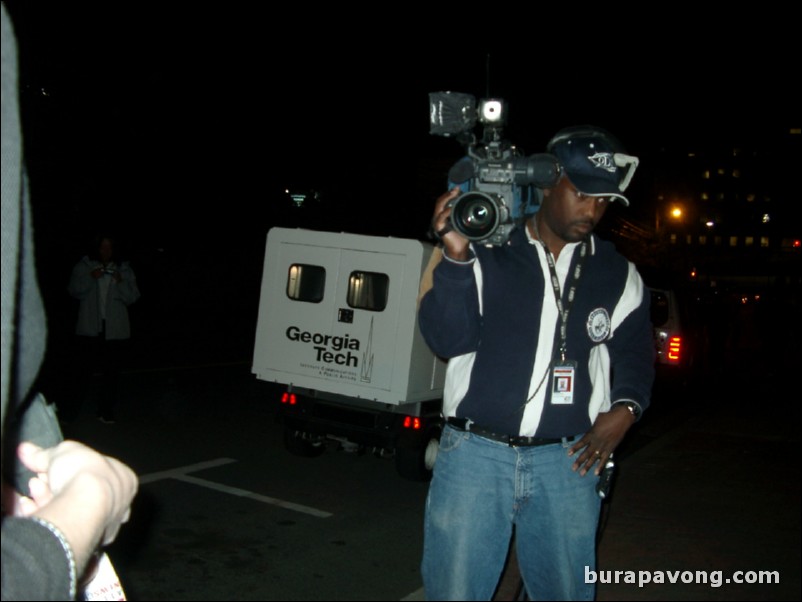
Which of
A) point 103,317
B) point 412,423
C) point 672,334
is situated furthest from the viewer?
point 672,334

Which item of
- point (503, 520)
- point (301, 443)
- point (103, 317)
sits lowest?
point (301, 443)

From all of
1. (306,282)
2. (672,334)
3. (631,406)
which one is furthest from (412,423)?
(672,334)

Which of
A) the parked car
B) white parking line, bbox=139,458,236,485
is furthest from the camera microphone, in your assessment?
the parked car

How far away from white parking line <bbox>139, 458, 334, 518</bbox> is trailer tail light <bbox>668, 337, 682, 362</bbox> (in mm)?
8023

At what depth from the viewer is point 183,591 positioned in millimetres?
4762

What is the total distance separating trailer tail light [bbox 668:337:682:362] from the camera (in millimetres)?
13125

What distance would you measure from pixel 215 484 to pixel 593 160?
4.99 meters

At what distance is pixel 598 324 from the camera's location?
9.09ft

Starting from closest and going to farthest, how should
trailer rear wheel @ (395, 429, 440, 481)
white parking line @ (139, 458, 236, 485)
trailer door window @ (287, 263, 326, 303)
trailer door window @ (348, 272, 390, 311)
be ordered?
white parking line @ (139, 458, 236, 485) → trailer rear wheel @ (395, 429, 440, 481) → trailer door window @ (348, 272, 390, 311) → trailer door window @ (287, 263, 326, 303)

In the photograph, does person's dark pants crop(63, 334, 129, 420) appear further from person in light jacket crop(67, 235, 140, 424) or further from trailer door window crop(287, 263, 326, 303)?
trailer door window crop(287, 263, 326, 303)

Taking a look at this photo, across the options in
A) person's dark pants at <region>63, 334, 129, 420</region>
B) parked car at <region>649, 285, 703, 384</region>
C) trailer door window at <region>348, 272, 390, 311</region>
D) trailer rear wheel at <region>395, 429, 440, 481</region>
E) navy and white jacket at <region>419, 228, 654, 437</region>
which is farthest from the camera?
parked car at <region>649, 285, 703, 384</region>

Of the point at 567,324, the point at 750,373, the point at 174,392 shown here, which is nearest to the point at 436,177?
the point at 750,373

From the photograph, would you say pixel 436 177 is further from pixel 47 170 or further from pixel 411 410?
pixel 411 410

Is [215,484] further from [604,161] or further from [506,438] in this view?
[604,161]
